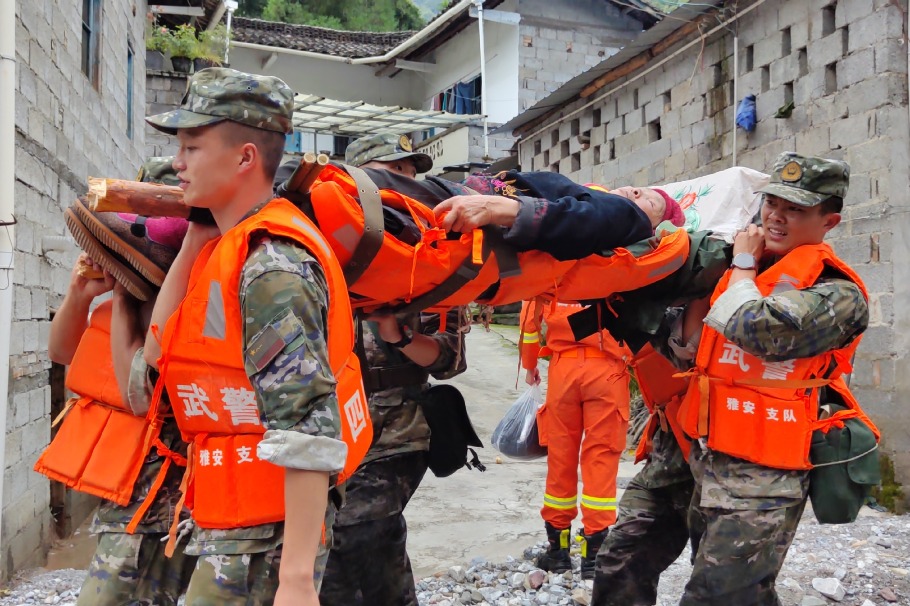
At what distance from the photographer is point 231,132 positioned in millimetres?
2059

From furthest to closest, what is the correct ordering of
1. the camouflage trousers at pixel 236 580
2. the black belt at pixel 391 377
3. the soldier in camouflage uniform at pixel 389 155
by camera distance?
the soldier in camouflage uniform at pixel 389 155, the black belt at pixel 391 377, the camouflage trousers at pixel 236 580

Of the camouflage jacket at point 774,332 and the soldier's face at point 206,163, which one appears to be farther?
the camouflage jacket at point 774,332

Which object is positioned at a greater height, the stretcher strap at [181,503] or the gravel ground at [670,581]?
the stretcher strap at [181,503]

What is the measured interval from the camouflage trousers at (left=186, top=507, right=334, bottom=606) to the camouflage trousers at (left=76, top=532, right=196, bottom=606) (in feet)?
1.98

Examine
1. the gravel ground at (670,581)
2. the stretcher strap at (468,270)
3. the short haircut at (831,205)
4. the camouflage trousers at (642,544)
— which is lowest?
the gravel ground at (670,581)

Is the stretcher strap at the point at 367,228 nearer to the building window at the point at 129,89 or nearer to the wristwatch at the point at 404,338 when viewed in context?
the wristwatch at the point at 404,338

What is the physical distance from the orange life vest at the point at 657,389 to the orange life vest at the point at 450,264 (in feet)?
2.18

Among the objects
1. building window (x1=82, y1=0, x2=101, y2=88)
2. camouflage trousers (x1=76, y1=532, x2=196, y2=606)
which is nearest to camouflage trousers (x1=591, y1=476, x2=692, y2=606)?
camouflage trousers (x1=76, y1=532, x2=196, y2=606)

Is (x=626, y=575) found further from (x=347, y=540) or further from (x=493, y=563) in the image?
(x=493, y=563)

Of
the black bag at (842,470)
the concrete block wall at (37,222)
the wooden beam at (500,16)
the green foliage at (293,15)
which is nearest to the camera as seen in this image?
the black bag at (842,470)

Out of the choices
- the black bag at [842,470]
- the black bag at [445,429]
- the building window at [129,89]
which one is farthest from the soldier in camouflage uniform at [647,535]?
the building window at [129,89]

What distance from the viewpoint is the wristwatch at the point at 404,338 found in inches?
137

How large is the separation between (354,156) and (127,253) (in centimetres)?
202

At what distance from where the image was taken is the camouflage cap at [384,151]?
13.6 feet
